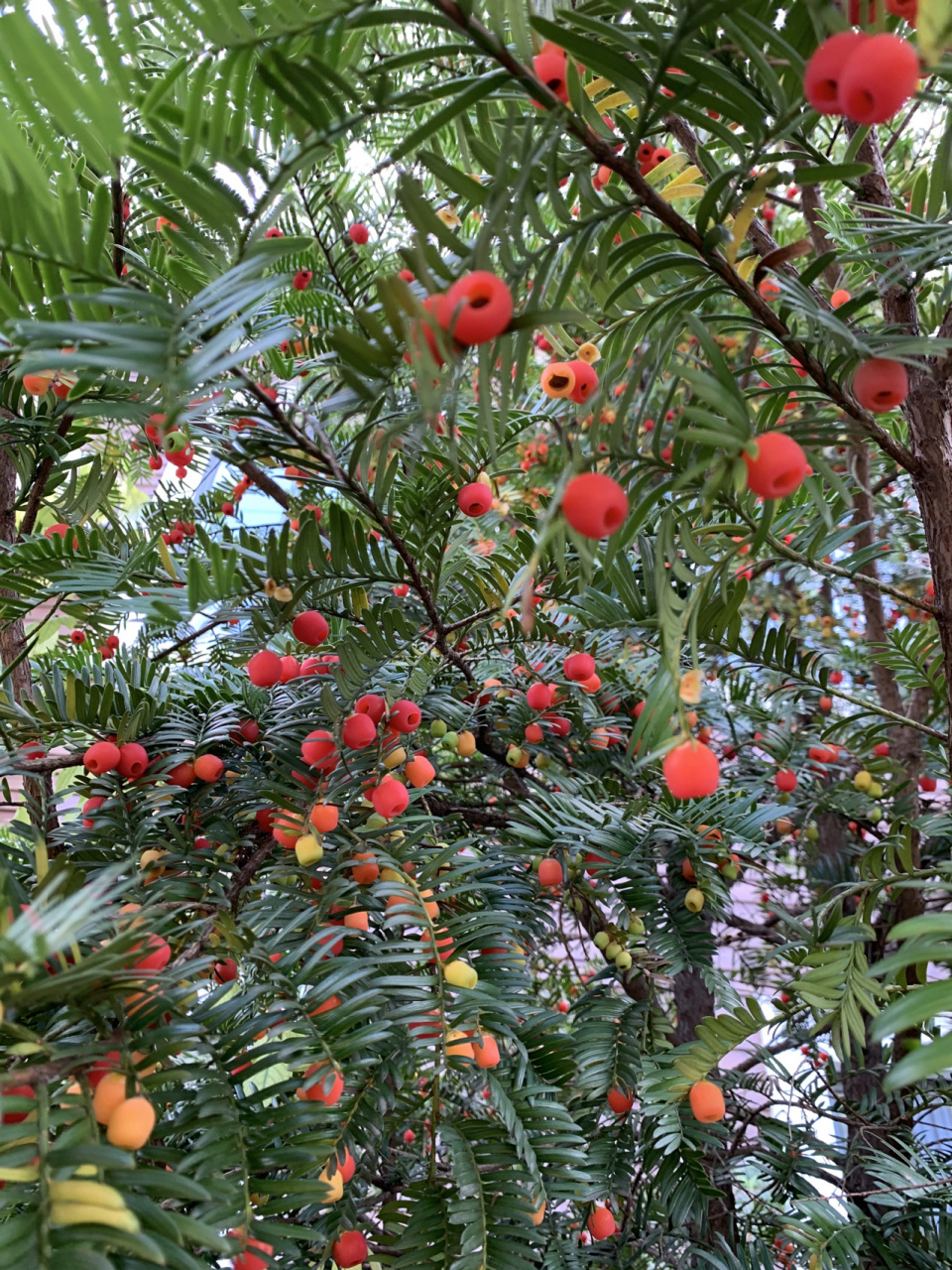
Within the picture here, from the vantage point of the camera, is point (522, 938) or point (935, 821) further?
point (522, 938)

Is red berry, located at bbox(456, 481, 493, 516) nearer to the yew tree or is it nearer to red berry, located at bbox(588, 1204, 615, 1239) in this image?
the yew tree

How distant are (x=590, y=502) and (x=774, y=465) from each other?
0.08 metres

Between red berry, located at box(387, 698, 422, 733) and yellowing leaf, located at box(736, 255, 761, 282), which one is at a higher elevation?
yellowing leaf, located at box(736, 255, 761, 282)

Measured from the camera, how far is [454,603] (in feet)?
2.61

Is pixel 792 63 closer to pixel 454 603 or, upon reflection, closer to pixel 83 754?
pixel 454 603

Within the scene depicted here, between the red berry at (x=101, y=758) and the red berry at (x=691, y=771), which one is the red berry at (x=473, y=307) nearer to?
the red berry at (x=691, y=771)

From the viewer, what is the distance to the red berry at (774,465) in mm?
327

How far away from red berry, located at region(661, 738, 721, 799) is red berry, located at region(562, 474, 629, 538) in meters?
0.11

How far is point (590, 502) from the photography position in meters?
0.31

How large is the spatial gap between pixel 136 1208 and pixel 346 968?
0.62 ft

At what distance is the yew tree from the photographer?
31 cm

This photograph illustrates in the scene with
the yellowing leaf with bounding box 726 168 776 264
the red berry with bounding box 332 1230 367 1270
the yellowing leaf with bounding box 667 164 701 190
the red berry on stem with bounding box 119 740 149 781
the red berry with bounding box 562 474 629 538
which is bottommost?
the red berry with bounding box 332 1230 367 1270

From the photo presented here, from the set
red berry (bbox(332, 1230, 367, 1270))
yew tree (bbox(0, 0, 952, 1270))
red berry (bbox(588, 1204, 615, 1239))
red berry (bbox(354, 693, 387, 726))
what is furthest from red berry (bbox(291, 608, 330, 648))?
red berry (bbox(588, 1204, 615, 1239))

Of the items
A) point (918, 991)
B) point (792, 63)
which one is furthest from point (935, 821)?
point (792, 63)
